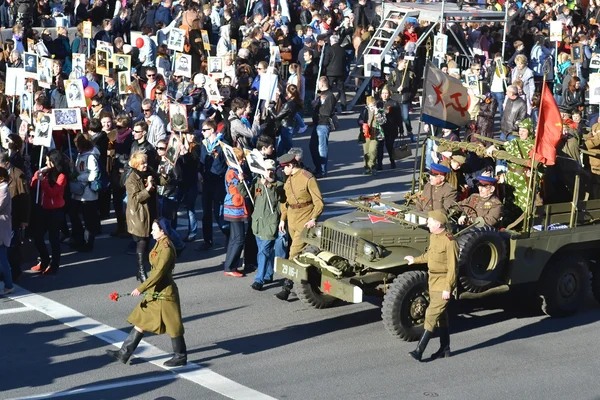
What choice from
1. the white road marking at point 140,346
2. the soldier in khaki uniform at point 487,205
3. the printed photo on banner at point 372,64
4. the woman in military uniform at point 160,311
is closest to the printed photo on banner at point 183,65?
the printed photo on banner at point 372,64

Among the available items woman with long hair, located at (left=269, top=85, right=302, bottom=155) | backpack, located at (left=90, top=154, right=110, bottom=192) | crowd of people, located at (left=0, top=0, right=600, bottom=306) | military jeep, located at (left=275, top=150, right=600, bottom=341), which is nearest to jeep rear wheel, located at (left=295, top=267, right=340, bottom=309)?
military jeep, located at (left=275, top=150, right=600, bottom=341)

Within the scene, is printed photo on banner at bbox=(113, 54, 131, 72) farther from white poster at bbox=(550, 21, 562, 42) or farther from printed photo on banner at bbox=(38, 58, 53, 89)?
white poster at bbox=(550, 21, 562, 42)

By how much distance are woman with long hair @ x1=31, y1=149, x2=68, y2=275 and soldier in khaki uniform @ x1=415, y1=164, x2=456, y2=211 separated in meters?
4.81

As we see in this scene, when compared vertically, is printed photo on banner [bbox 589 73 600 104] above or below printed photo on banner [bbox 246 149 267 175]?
above

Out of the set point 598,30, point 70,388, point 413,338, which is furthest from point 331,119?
point 598,30

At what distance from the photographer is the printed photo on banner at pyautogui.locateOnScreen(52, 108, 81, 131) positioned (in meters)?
16.5

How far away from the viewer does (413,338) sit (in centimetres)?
1227

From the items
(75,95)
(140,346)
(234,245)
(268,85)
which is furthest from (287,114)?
(140,346)

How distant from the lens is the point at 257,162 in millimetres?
14305

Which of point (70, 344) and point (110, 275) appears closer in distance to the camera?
point (70, 344)

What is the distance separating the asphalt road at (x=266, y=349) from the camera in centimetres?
1084

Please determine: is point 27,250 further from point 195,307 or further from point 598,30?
point 598,30

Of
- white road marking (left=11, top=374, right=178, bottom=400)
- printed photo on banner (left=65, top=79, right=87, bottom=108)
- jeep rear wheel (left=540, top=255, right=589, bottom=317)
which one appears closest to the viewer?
white road marking (left=11, top=374, right=178, bottom=400)

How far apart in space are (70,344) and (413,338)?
12.1 ft
